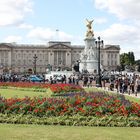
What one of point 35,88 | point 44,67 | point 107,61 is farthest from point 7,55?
point 35,88

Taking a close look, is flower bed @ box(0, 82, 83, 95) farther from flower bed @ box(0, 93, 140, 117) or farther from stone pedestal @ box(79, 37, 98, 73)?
stone pedestal @ box(79, 37, 98, 73)

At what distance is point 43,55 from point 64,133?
162035 millimetres

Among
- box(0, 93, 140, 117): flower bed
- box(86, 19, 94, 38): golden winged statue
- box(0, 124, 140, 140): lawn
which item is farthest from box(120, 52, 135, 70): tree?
box(0, 124, 140, 140): lawn

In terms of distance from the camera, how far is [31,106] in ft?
46.9

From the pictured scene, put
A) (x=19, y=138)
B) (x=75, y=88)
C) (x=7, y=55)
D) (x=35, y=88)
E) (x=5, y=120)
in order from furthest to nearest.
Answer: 1. (x=7, y=55)
2. (x=35, y=88)
3. (x=75, y=88)
4. (x=5, y=120)
5. (x=19, y=138)

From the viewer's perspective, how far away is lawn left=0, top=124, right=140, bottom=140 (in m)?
10.4

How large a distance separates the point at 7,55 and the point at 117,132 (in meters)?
161

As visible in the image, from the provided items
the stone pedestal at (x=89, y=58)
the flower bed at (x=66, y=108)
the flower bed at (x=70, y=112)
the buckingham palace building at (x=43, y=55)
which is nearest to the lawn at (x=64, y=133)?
the flower bed at (x=70, y=112)

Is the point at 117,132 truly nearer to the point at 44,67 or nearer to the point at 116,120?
the point at 116,120

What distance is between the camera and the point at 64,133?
1098cm

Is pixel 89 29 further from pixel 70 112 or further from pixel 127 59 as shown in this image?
pixel 127 59

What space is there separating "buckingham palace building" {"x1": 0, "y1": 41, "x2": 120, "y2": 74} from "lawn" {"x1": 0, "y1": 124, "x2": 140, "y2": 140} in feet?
512

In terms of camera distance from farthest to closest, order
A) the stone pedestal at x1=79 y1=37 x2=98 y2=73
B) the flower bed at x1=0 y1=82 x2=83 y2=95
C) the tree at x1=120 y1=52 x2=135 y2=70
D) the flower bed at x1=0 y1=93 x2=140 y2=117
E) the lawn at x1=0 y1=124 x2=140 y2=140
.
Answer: the tree at x1=120 y1=52 x2=135 y2=70, the stone pedestal at x1=79 y1=37 x2=98 y2=73, the flower bed at x1=0 y1=82 x2=83 y2=95, the flower bed at x1=0 y1=93 x2=140 y2=117, the lawn at x1=0 y1=124 x2=140 y2=140

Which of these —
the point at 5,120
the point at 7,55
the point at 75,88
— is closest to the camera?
the point at 5,120
